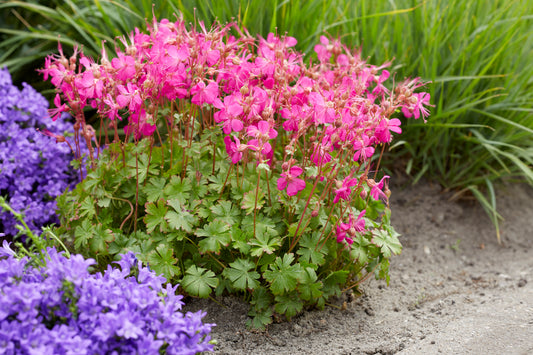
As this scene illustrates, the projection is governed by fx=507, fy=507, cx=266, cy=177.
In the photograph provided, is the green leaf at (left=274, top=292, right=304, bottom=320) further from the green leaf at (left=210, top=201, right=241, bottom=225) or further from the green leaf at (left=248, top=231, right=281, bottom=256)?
the green leaf at (left=210, top=201, right=241, bottom=225)

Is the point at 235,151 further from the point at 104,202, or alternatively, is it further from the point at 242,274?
the point at 104,202

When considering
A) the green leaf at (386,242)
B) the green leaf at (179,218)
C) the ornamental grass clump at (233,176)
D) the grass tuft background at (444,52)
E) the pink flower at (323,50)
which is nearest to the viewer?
the ornamental grass clump at (233,176)

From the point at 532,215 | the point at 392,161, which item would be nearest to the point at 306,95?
the point at 392,161

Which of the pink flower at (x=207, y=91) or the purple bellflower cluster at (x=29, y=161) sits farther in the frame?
the purple bellflower cluster at (x=29, y=161)

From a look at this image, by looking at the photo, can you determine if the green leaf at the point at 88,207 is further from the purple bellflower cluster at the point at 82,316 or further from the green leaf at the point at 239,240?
the green leaf at the point at 239,240

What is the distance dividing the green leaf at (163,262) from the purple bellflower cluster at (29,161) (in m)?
0.86

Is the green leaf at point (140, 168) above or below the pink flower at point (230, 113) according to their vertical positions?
below

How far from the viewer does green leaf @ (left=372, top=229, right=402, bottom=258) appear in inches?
77.6

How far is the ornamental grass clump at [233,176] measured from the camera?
1.77 metres

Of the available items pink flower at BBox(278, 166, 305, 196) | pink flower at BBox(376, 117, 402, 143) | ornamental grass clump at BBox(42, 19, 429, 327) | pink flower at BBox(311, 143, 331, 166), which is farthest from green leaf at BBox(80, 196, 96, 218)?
pink flower at BBox(376, 117, 402, 143)

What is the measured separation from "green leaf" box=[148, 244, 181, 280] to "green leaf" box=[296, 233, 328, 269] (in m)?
0.47

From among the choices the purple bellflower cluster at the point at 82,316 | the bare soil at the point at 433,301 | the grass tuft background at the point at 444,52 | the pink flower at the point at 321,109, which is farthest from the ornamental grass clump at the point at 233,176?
the grass tuft background at the point at 444,52

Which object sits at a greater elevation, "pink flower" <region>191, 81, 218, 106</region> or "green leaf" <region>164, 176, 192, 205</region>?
"pink flower" <region>191, 81, 218, 106</region>

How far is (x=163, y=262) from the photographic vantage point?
1.88 metres
